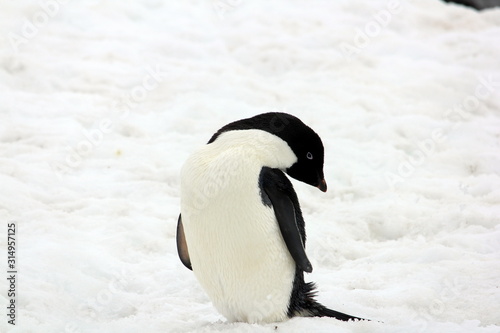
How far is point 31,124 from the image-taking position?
5.66 metres

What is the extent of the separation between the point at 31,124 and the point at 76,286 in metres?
2.41

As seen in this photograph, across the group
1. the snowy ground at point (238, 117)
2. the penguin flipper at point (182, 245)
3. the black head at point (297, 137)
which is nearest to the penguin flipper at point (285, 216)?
the black head at point (297, 137)

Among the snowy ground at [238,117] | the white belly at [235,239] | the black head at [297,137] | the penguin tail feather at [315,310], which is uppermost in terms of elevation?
the black head at [297,137]

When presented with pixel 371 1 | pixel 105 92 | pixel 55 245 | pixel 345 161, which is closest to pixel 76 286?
pixel 55 245

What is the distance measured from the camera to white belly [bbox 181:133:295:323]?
292cm

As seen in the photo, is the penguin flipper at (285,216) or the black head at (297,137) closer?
the penguin flipper at (285,216)

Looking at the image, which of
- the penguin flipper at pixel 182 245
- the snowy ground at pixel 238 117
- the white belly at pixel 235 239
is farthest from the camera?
the snowy ground at pixel 238 117

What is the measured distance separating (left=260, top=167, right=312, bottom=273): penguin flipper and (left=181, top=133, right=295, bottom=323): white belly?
0.04m

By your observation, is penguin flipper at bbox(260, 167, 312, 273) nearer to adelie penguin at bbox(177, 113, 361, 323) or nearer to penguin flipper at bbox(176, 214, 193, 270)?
adelie penguin at bbox(177, 113, 361, 323)

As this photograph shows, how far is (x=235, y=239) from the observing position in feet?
9.67

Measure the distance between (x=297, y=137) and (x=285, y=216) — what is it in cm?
39

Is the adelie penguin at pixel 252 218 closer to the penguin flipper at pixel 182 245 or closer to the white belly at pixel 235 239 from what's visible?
the white belly at pixel 235 239

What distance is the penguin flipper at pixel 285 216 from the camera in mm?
2967

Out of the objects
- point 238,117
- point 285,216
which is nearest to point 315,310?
point 285,216
